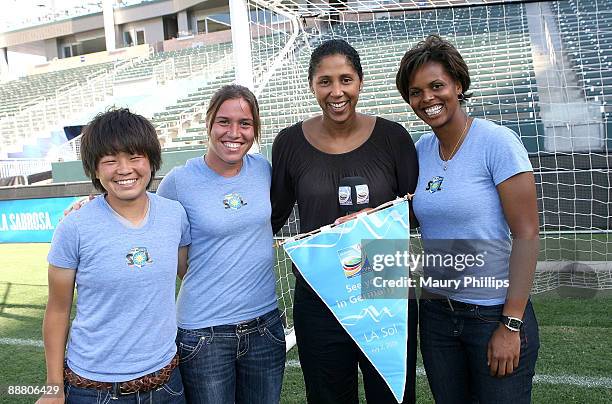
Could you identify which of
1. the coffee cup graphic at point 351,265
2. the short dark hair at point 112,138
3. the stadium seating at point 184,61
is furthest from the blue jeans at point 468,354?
the stadium seating at point 184,61

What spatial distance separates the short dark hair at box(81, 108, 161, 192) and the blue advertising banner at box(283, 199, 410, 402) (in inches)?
23.4

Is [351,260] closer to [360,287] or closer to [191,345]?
[360,287]

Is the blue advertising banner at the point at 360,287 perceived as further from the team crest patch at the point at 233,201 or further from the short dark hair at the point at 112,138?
the short dark hair at the point at 112,138

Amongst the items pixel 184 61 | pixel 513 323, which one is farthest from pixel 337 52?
pixel 184 61

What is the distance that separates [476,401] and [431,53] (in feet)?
3.91

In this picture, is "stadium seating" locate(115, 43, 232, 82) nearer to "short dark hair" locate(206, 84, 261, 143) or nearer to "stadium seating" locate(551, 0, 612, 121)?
"stadium seating" locate(551, 0, 612, 121)

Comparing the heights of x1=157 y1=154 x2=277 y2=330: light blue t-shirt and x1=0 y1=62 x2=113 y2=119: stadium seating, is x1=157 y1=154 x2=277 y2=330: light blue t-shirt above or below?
below

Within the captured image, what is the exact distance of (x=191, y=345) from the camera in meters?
1.89

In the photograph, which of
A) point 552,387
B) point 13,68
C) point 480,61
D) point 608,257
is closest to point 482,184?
point 552,387

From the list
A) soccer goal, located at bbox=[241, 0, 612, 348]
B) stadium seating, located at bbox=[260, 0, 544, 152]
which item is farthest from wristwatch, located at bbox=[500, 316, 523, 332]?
stadium seating, located at bbox=[260, 0, 544, 152]

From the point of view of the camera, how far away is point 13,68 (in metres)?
33.9

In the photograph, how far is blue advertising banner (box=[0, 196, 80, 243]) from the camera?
518cm

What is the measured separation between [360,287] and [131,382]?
2.66 ft

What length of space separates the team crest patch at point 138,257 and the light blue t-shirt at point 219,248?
250 millimetres
